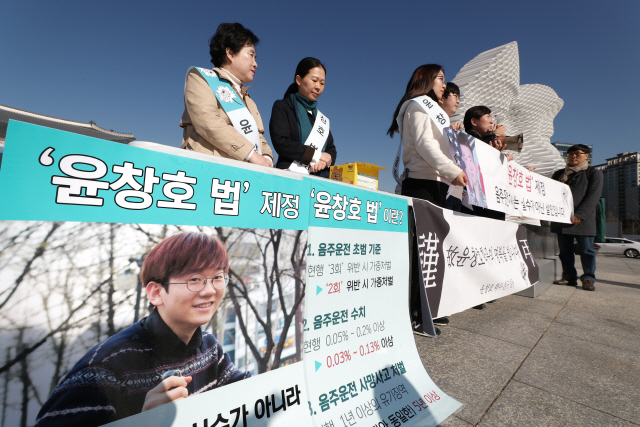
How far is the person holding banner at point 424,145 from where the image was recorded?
228cm

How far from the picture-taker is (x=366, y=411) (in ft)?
4.31

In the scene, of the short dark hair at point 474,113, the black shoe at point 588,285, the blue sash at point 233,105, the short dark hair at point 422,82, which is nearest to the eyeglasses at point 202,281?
the blue sash at point 233,105

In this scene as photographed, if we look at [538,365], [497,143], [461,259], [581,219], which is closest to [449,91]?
[497,143]

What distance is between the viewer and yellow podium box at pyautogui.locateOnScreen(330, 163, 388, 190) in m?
3.37

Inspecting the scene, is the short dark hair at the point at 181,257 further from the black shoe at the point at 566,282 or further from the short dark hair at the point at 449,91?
the black shoe at the point at 566,282

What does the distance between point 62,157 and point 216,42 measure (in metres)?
1.60

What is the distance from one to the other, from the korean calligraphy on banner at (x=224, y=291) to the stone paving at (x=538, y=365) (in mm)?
265

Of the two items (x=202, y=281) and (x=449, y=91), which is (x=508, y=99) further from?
(x=202, y=281)

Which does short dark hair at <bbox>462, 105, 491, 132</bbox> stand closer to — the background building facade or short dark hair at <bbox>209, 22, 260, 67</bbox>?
short dark hair at <bbox>209, 22, 260, 67</bbox>

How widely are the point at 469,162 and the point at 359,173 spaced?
3.76ft

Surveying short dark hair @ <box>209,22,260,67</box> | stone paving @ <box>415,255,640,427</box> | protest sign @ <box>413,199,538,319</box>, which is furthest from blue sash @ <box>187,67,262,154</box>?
stone paving @ <box>415,255,640,427</box>

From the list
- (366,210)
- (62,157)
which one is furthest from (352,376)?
(62,157)

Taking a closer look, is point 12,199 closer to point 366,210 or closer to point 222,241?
point 222,241

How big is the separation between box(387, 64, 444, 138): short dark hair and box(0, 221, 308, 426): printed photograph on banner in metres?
2.02
